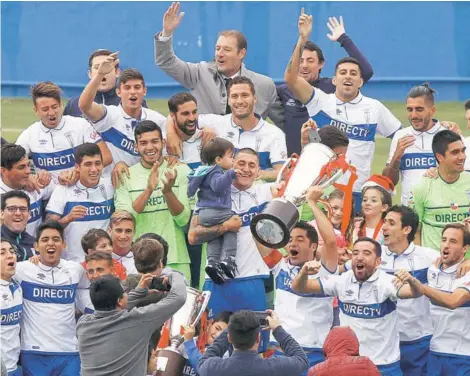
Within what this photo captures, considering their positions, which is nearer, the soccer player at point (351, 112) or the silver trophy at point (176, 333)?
the silver trophy at point (176, 333)

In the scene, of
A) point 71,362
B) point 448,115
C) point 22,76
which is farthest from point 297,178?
point 22,76

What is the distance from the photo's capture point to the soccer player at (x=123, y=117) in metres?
11.1

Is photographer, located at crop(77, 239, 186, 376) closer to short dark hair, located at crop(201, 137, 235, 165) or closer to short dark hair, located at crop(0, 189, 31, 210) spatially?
short dark hair, located at crop(201, 137, 235, 165)

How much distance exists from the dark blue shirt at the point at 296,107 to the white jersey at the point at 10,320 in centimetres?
335

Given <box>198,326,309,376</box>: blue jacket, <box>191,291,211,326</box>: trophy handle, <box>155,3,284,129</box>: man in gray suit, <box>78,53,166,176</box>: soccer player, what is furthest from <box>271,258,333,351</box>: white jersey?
<box>155,3,284,129</box>: man in gray suit

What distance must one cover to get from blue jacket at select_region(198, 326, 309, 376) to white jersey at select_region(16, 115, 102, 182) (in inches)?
127

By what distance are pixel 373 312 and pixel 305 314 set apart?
555mm

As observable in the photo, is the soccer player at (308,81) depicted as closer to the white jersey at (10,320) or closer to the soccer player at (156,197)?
the soccer player at (156,197)

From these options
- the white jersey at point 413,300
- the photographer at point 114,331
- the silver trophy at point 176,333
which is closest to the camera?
the photographer at point 114,331

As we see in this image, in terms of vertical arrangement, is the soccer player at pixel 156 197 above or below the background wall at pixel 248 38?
below

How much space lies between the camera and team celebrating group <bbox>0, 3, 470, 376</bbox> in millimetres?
9781

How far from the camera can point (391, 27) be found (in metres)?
22.2

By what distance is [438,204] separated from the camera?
10836 millimetres

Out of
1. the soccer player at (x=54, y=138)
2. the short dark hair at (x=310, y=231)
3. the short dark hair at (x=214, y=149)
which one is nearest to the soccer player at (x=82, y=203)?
the soccer player at (x=54, y=138)
